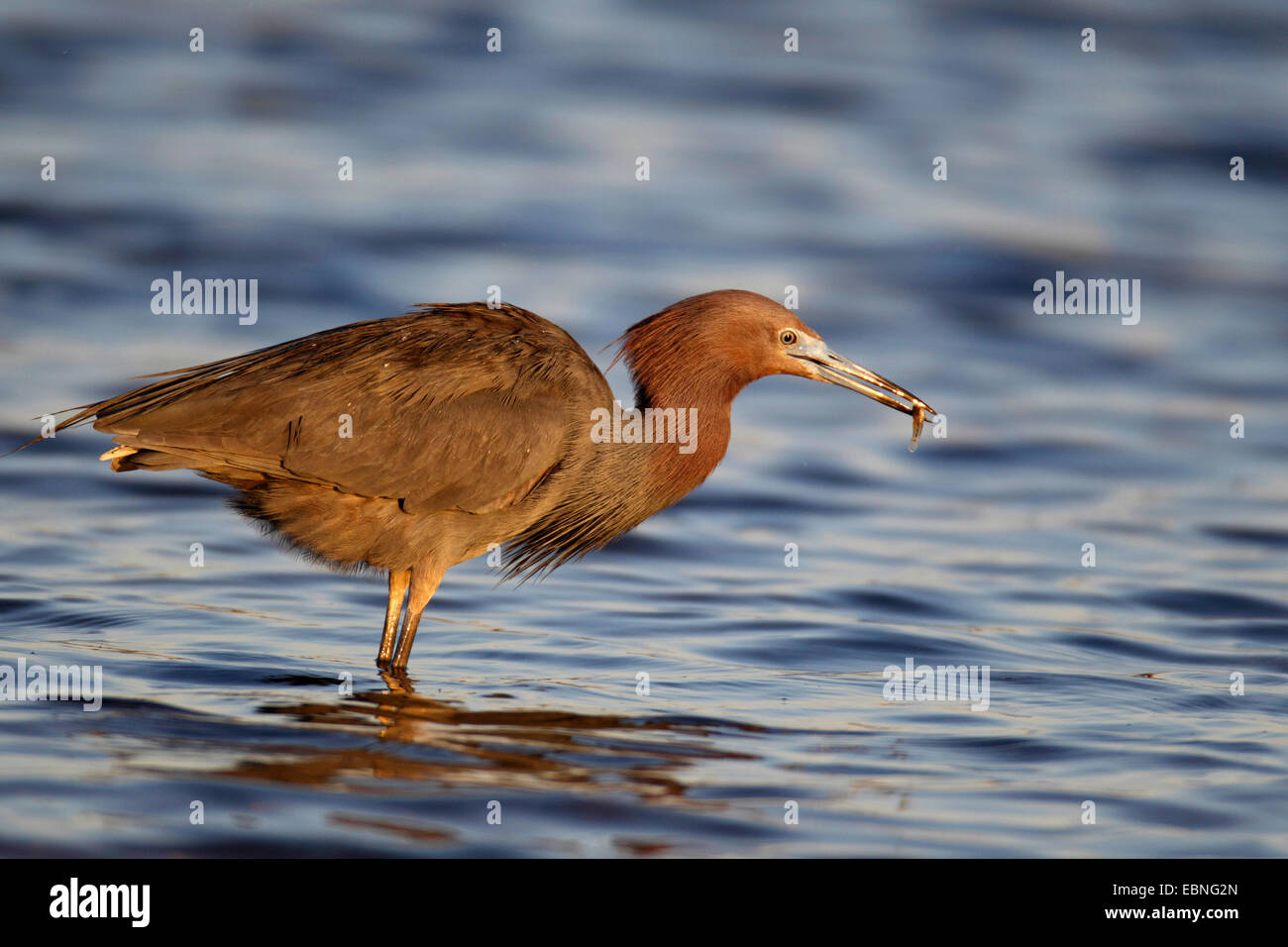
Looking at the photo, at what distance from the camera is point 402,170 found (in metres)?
17.7

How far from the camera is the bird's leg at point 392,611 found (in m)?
7.89

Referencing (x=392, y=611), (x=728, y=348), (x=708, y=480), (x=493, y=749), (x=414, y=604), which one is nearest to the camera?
(x=493, y=749)

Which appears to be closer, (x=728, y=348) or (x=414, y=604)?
(x=414, y=604)

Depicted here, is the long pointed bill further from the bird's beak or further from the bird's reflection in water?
the bird's reflection in water

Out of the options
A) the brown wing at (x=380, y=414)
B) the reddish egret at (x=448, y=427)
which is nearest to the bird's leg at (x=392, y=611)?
the reddish egret at (x=448, y=427)

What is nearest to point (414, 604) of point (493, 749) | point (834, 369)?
point (493, 749)

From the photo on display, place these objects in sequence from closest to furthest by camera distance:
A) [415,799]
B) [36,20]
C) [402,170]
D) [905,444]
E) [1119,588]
→ 1. [415,799]
2. [1119,588]
3. [905,444]
4. [402,170]
5. [36,20]

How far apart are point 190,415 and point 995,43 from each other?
16081 millimetres

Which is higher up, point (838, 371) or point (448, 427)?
point (838, 371)

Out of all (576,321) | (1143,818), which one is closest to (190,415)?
(1143,818)

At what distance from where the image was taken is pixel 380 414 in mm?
7543

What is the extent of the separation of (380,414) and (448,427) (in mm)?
354

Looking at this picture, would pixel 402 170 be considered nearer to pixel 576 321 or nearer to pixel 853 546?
pixel 576 321

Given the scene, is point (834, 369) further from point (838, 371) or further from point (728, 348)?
point (728, 348)
